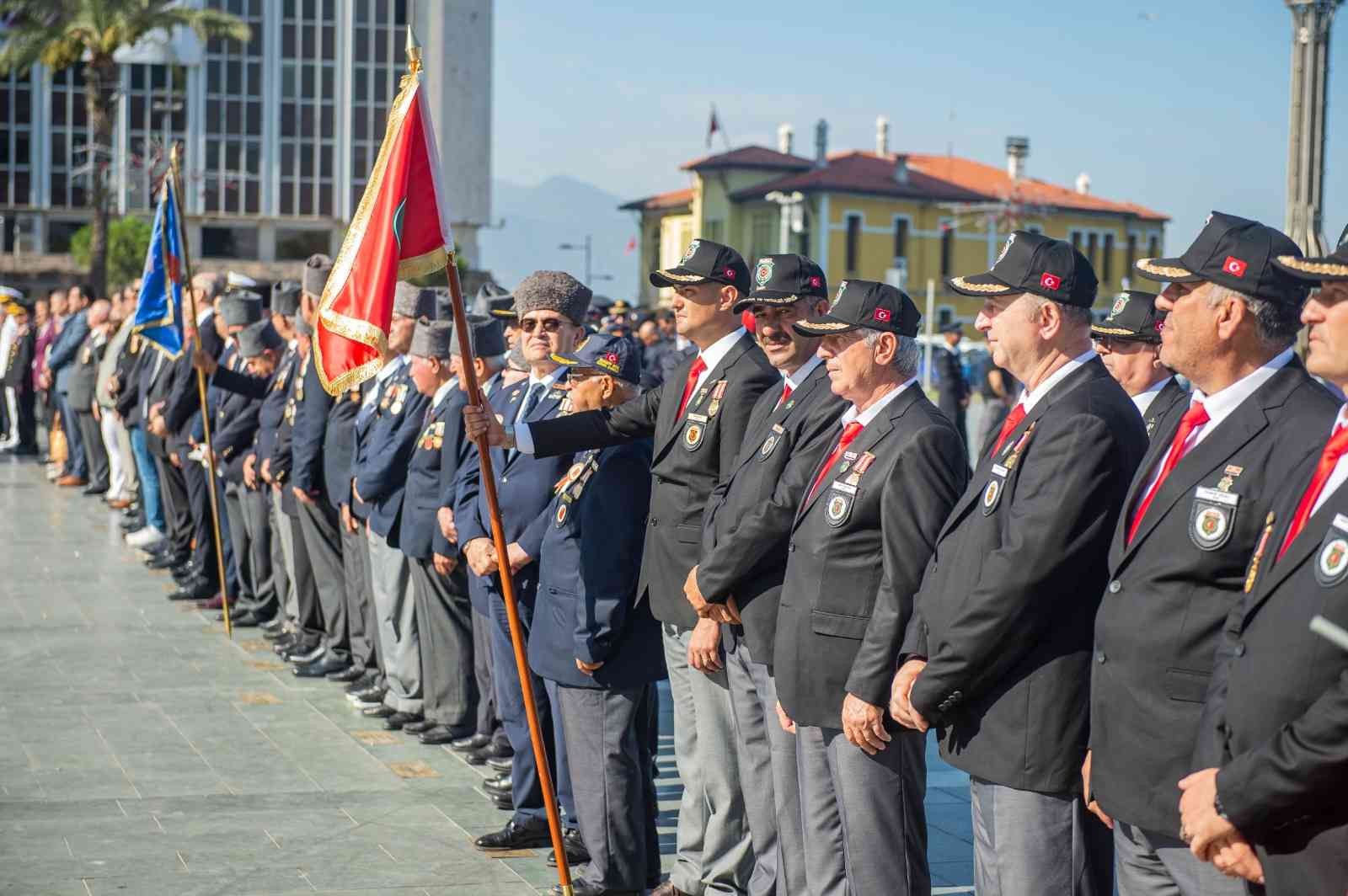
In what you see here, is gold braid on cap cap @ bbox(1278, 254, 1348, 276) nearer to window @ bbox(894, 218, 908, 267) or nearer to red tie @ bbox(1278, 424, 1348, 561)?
red tie @ bbox(1278, 424, 1348, 561)

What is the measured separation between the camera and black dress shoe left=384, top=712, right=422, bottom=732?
8.81 meters

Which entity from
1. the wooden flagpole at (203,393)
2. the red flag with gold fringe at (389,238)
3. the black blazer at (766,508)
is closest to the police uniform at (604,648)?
the black blazer at (766,508)

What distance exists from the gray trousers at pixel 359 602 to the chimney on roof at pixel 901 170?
2879 inches

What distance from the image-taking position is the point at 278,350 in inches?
471

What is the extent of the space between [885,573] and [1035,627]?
67 cm

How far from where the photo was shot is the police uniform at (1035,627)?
13.7ft

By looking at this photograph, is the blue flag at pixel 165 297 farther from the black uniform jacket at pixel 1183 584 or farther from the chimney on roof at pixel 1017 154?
the chimney on roof at pixel 1017 154

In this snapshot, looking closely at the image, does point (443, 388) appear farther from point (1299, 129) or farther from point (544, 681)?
point (1299, 129)

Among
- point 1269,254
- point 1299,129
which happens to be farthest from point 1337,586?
point 1299,129

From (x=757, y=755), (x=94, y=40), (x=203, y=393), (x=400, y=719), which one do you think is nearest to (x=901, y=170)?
(x=94, y=40)

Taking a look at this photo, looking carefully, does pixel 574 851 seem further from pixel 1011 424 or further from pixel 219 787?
pixel 1011 424

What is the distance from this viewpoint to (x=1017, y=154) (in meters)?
85.5

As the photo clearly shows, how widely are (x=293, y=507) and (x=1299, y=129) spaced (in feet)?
40.2

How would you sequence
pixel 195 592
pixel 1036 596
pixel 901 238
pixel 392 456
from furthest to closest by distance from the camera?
pixel 901 238
pixel 195 592
pixel 392 456
pixel 1036 596
